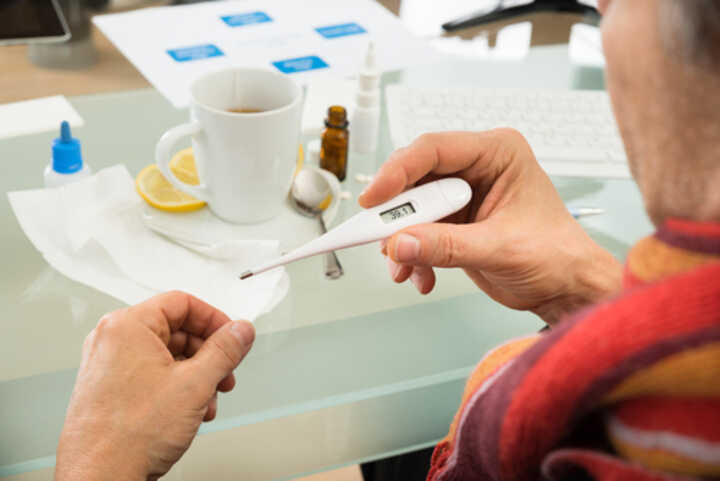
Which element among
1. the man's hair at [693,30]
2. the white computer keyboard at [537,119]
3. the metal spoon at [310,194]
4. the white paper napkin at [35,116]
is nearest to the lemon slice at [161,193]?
the metal spoon at [310,194]

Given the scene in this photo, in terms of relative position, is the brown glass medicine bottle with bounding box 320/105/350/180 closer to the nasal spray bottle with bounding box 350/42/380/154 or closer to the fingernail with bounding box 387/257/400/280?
the nasal spray bottle with bounding box 350/42/380/154

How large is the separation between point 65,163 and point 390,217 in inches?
16.5

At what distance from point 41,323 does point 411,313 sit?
39 cm

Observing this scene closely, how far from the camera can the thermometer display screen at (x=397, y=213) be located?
73 centimetres

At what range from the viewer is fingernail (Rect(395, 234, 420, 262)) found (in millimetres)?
685

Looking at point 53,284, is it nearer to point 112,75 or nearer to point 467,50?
point 112,75

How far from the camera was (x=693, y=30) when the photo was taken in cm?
39

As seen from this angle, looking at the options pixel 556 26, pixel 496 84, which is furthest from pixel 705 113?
pixel 556 26

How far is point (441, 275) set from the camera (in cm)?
88

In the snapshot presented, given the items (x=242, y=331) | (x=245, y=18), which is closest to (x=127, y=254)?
(x=242, y=331)

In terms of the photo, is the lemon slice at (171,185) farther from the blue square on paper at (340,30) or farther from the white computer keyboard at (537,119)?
the blue square on paper at (340,30)

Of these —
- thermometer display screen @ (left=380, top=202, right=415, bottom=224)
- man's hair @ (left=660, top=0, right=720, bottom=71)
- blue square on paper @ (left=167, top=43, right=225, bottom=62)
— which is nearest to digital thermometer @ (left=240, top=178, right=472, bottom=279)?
thermometer display screen @ (left=380, top=202, right=415, bottom=224)

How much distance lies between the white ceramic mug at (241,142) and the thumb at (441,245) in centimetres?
20

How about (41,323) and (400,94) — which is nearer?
(41,323)
